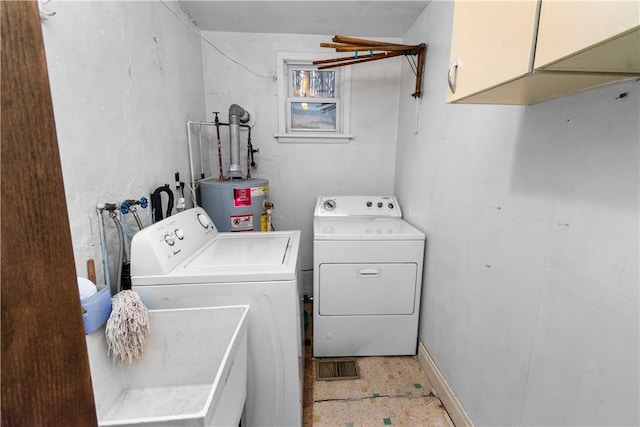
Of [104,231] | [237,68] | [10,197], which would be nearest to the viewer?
[10,197]

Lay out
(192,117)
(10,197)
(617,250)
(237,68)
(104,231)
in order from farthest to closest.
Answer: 1. (237,68)
2. (192,117)
3. (104,231)
4. (617,250)
5. (10,197)

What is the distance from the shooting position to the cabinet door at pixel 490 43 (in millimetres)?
598

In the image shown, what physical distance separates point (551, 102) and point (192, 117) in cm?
220

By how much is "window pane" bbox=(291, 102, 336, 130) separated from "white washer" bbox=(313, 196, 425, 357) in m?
1.10

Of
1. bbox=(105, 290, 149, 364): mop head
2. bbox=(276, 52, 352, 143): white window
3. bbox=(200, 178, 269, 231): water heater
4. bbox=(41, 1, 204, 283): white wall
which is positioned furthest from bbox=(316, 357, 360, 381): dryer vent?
bbox=(276, 52, 352, 143): white window

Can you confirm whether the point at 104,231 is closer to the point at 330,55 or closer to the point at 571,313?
the point at 571,313

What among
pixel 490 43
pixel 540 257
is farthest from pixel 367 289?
pixel 490 43

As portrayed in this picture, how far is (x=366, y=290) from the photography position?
6.28ft

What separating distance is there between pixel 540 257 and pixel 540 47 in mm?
712

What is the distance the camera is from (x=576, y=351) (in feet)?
2.74

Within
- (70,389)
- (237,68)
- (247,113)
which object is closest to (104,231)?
(70,389)

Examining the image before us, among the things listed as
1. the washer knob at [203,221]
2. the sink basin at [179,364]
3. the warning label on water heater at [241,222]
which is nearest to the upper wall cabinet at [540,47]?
the sink basin at [179,364]

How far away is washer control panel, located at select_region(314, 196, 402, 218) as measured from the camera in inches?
95.6

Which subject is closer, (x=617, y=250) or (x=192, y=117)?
(x=617, y=250)
